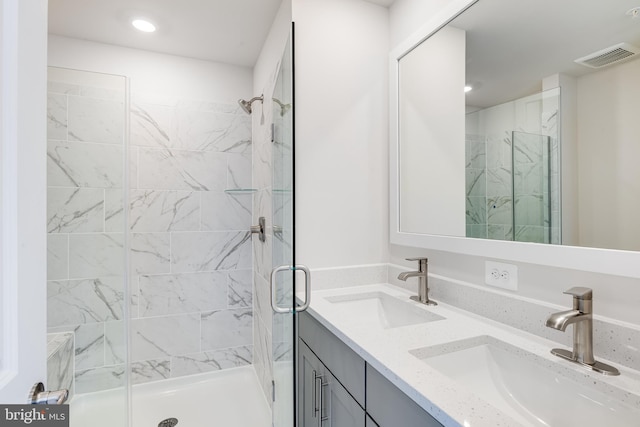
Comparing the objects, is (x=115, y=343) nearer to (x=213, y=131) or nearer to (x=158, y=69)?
(x=213, y=131)

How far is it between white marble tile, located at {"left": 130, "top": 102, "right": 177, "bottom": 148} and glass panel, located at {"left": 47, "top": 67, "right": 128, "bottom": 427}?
0.39ft

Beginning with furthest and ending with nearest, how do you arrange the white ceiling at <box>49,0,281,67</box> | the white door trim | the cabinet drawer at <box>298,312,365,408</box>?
the white ceiling at <box>49,0,281,67</box>
the cabinet drawer at <box>298,312,365,408</box>
the white door trim

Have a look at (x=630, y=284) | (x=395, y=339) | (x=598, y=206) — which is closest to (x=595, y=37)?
(x=598, y=206)

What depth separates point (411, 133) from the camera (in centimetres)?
153

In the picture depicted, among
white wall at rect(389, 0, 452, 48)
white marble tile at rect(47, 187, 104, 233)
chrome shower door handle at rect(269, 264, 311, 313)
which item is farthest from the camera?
white marble tile at rect(47, 187, 104, 233)

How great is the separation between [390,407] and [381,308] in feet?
2.32

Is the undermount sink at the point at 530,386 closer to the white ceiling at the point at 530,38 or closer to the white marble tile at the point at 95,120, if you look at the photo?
the white ceiling at the point at 530,38

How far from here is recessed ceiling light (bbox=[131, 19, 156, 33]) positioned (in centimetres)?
184

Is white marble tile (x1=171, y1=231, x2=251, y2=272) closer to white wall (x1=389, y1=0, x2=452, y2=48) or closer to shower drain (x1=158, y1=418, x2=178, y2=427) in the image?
shower drain (x1=158, y1=418, x2=178, y2=427)

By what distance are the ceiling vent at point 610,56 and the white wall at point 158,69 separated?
2179mm

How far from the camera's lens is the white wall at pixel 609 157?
75cm

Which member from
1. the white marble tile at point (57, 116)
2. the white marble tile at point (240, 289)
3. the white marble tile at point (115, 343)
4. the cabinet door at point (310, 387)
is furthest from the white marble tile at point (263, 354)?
the white marble tile at point (57, 116)

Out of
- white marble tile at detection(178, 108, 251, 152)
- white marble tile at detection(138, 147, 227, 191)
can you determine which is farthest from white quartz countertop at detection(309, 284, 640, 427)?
white marble tile at detection(178, 108, 251, 152)

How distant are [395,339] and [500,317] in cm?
42
